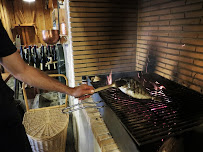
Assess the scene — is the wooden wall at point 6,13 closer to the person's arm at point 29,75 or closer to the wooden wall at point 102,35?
the wooden wall at point 102,35

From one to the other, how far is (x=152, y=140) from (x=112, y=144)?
20.2 inches

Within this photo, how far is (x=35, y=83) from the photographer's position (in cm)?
150

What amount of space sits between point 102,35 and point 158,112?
2047 millimetres

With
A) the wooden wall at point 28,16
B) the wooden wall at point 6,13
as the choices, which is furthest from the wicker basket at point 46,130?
the wooden wall at point 28,16

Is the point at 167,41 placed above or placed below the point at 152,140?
above

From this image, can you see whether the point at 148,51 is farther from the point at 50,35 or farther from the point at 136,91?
the point at 50,35

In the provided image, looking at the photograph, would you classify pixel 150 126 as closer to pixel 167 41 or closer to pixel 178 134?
pixel 178 134

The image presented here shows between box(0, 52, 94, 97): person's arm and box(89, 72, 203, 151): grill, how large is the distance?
483mm

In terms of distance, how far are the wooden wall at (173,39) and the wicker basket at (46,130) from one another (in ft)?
6.35

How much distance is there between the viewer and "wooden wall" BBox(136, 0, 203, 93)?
2.00 m

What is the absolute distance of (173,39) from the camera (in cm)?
240

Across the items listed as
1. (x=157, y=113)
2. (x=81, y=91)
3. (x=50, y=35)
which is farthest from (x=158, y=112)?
(x=50, y=35)

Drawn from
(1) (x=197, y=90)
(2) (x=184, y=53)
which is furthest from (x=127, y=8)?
A: (1) (x=197, y=90)

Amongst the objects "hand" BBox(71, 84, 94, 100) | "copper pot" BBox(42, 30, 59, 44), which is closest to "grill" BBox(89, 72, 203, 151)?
"hand" BBox(71, 84, 94, 100)
